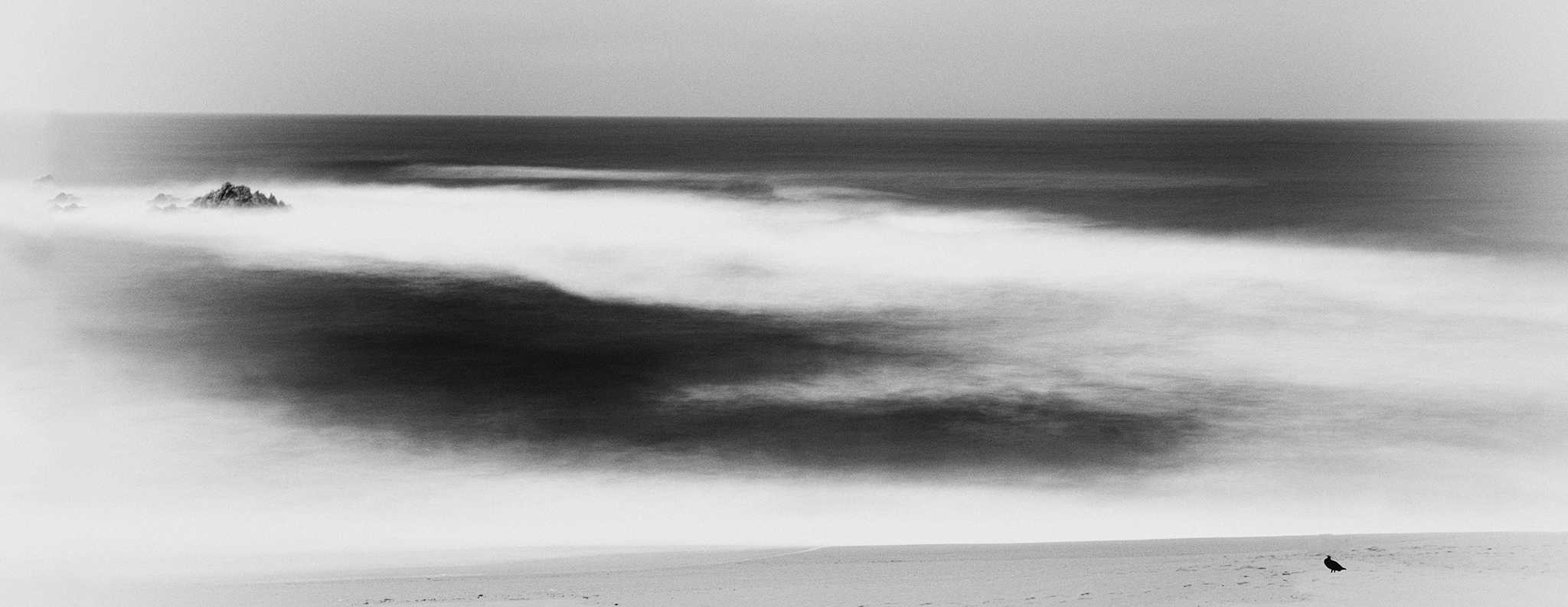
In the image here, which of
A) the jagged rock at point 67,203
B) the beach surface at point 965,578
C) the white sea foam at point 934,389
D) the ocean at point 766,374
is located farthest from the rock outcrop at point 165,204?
the beach surface at point 965,578

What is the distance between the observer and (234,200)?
642 inches

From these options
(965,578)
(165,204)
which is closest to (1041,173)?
(165,204)

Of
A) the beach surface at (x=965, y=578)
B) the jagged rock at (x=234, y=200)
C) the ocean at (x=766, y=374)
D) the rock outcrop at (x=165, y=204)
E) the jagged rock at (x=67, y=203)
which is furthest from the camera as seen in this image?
the rock outcrop at (x=165, y=204)

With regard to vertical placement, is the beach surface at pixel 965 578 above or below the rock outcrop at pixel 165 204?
below

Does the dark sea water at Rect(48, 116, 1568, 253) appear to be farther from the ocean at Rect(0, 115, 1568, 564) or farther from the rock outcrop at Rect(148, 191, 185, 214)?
the rock outcrop at Rect(148, 191, 185, 214)

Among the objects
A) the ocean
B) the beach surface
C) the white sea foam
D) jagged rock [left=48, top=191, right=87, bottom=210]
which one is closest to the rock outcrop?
the ocean

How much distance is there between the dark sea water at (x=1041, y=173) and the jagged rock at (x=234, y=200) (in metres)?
1.84

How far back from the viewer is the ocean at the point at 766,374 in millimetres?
6152

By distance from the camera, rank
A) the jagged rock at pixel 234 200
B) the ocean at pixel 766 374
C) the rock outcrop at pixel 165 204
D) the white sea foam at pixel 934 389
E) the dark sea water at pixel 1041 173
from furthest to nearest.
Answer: the dark sea water at pixel 1041 173, the rock outcrop at pixel 165 204, the jagged rock at pixel 234 200, the ocean at pixel 766 374, the white sea foam at pixel 934 389

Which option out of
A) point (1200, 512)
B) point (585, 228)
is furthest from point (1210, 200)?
point (1200, 512)

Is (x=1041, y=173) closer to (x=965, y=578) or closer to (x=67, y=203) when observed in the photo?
(x=67, y=203)

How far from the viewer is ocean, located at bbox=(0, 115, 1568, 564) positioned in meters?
6.15

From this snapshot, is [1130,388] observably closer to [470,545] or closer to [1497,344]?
[1497,344]

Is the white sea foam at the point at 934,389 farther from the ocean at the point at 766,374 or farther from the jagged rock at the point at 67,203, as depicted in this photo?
the jagged rock at the point at 67,203
